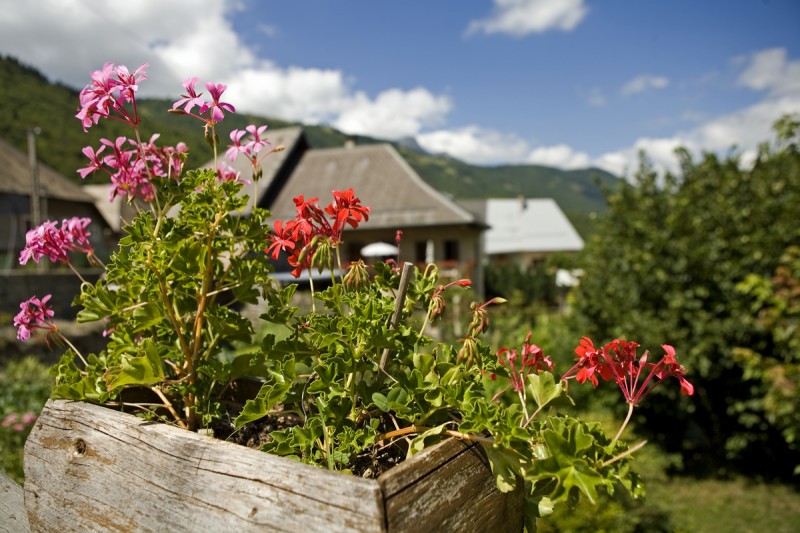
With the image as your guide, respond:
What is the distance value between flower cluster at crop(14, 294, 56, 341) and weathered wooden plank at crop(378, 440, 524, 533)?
2.97 ft

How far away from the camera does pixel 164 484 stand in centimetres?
81

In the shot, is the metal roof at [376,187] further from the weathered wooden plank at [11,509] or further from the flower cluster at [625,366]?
the flower cluster at [625,366]

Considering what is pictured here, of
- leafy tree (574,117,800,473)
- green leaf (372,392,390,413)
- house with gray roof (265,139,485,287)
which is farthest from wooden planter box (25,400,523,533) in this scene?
house with gray roof (265,139,485,287)

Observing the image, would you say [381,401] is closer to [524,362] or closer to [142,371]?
[524,362]

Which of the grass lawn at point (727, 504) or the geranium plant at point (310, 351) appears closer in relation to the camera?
the geranium plant at point (310, 351)

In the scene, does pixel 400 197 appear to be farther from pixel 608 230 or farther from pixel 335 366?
pixel 335 366

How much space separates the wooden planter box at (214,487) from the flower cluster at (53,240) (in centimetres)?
34

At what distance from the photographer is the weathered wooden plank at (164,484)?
647mm

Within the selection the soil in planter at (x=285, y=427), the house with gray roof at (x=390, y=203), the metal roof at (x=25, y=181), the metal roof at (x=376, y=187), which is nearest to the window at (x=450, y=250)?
the house with gray roof at (x=390, y=203)

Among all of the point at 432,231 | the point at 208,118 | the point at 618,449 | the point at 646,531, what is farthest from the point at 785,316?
the point at 432,231

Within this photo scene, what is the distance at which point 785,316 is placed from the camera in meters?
5.54

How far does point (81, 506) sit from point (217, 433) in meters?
0.28

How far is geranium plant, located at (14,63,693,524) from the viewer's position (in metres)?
0.81

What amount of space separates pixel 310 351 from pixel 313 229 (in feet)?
0.73
